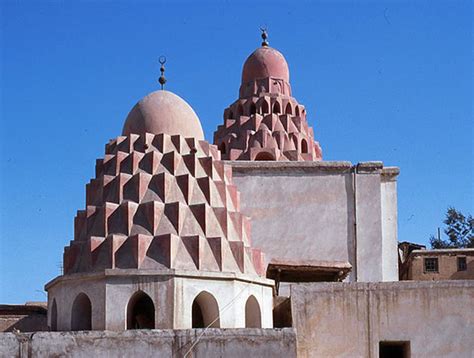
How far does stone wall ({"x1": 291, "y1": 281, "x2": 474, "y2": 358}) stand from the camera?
1792cm

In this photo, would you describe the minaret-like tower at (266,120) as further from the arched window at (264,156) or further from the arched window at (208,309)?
the arched window at (208,309)

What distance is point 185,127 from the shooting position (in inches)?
818

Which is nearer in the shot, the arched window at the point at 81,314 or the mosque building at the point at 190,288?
the mosque building at the point at 190,288

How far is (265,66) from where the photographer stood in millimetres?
32219

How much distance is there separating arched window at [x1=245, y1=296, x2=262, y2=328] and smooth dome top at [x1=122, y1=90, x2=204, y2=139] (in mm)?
4651

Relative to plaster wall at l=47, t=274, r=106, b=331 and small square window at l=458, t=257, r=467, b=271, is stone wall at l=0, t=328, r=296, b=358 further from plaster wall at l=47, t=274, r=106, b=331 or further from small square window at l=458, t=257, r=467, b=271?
small square window at l=458, t=257, r=467, b=271

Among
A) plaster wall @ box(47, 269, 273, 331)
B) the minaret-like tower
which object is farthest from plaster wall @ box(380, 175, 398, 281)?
plaster wall @ box(47, 269, 273, 331)

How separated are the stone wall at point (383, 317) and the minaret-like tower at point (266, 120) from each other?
12.1 meters

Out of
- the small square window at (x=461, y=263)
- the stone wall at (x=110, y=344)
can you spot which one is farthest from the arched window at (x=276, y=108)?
the stone wall at (x=110, y=344)

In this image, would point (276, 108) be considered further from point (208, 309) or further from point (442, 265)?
point (208, 309)

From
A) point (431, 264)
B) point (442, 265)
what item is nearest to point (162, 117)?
point (431, 264)

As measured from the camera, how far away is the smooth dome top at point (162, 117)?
20562 mm

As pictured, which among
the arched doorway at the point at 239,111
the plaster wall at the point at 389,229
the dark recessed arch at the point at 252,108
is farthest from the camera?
the arched doorway at the point at 239,111

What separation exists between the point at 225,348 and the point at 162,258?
2.49 meters
